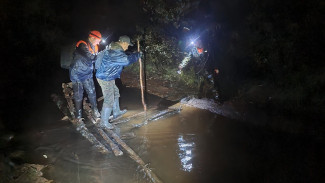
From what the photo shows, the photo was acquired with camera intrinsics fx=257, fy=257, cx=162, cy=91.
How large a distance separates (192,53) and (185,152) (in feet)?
18.2

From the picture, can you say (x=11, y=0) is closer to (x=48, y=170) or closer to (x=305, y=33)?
(x=48, y=170)

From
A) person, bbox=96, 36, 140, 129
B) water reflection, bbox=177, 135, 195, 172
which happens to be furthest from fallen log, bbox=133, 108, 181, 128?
water reflection, bbox=177, 135, 195, 172

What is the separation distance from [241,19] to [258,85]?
10.2ft

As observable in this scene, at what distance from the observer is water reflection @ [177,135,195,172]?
4461 millimetres

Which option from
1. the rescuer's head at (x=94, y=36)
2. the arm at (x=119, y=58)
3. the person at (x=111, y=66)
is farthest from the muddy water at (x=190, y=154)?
the rescuer's head at (x=94, y=36)

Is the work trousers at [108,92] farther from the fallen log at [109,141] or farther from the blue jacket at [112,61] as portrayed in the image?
the fallen log at [109,141]

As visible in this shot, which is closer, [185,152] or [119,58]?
[185,152]

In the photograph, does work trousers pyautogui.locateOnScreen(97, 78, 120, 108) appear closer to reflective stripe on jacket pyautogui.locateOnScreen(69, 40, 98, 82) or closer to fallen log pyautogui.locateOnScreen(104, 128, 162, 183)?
reflective stripe on jacket pyautogui.locateOnScreen(69, 40, 98, 82)

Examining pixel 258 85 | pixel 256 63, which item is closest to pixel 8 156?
pixel 258 85

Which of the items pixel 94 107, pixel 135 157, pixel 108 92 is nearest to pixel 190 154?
pixel 135 157

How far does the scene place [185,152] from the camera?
4918 millimetres

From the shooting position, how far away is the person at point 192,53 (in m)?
9.16

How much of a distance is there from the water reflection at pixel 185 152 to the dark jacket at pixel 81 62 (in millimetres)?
2907

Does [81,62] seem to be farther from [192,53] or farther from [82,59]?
[192,53]
